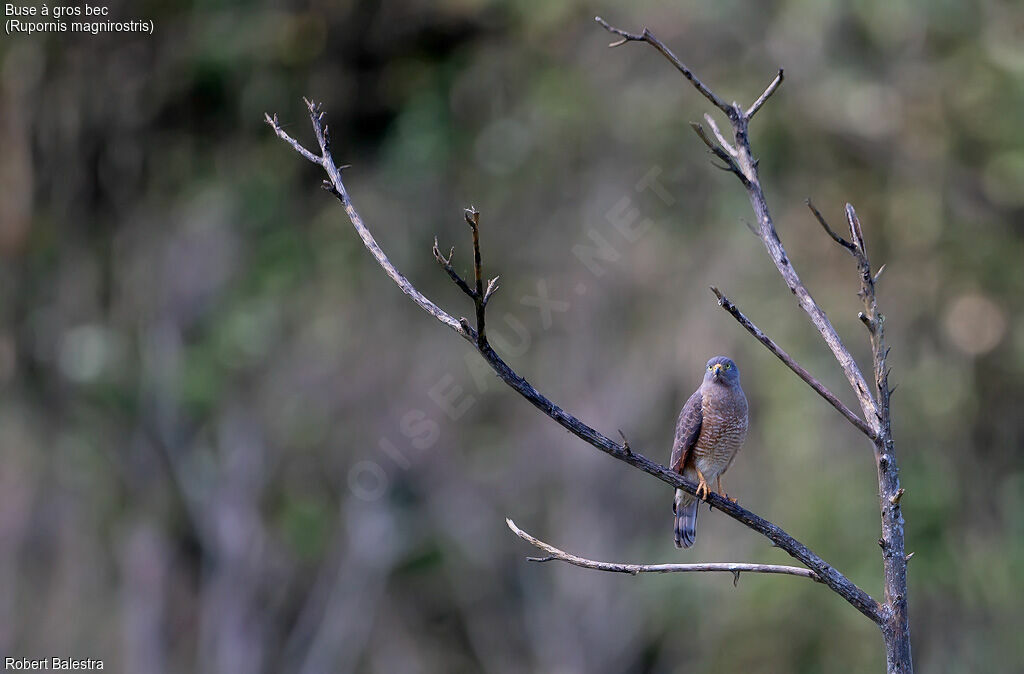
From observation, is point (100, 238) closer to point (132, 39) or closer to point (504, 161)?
point (132, 39)

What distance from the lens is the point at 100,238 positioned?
13.4 meters

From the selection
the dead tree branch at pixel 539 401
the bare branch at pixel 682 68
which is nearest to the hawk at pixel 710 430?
the dead tree branch at pixel 539 401

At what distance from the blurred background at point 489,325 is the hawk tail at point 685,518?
5.57 meters

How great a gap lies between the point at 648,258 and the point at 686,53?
237 centimetres

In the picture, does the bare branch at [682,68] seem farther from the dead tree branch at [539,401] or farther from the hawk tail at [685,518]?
the hawk tail at [685,518]

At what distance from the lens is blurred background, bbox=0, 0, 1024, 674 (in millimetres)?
9984

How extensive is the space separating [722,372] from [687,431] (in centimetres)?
32

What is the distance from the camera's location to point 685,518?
4.58 metres

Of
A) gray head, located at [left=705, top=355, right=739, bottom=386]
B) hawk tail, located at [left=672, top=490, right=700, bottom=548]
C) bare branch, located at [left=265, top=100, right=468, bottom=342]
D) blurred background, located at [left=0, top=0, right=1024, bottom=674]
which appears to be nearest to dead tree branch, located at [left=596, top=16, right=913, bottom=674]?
bare branch, located at [left=265, top=100, right=468, bottom=342]

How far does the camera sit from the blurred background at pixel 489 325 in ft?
32.8

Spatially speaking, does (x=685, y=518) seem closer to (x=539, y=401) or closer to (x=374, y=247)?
(x=539, y=401)

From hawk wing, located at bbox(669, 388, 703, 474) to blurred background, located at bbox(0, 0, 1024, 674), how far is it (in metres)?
5.87

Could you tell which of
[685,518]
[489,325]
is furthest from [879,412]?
[489,325]

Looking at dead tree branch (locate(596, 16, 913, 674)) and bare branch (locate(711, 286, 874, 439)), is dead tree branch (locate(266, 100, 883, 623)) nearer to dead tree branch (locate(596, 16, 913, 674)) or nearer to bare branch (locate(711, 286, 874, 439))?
dead tree branch (locate(596, 16, 913, 674))
